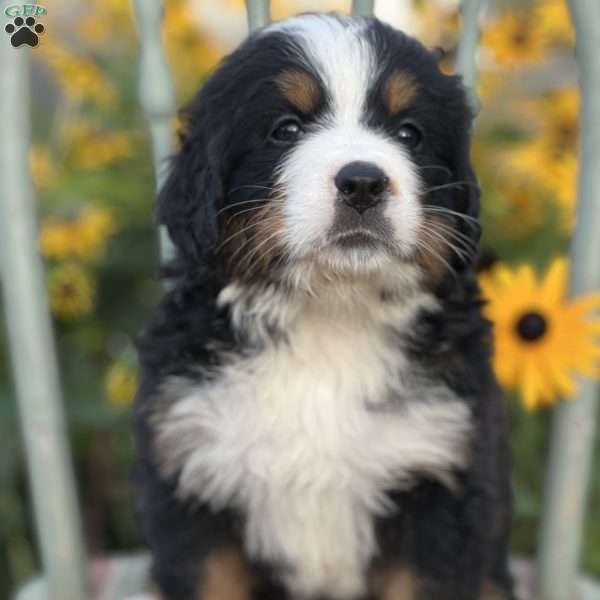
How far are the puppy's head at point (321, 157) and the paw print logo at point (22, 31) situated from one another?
0.48m

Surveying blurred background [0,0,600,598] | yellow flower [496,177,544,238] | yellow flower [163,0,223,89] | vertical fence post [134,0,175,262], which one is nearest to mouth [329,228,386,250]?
vertical fence post [134,0,175,262]

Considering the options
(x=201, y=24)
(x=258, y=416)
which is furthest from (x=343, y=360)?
(x=201, y=24)

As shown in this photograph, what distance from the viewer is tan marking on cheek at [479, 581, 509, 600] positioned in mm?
2852

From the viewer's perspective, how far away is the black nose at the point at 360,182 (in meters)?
2.21

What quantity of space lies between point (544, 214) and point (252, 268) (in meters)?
1.97

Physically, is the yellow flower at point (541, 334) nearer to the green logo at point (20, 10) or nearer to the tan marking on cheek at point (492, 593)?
the tan marking on cheek at point (492, 593)

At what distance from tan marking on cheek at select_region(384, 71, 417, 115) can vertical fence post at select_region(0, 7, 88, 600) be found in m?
0.97

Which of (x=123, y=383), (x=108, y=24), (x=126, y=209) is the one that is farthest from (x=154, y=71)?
(x=108, y=24)

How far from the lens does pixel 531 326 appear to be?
302 cm

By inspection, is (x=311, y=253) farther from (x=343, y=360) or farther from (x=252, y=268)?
(x=343, y=360)

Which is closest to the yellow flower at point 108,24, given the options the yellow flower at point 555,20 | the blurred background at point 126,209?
the blurred background at point 126,209

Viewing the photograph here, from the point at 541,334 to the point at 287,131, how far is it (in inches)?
41.9

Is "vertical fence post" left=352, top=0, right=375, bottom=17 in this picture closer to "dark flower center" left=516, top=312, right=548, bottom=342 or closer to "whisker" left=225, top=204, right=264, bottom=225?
"whisker" left=225, top=204, right=264, bottom=225

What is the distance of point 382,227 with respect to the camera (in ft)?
7.64
